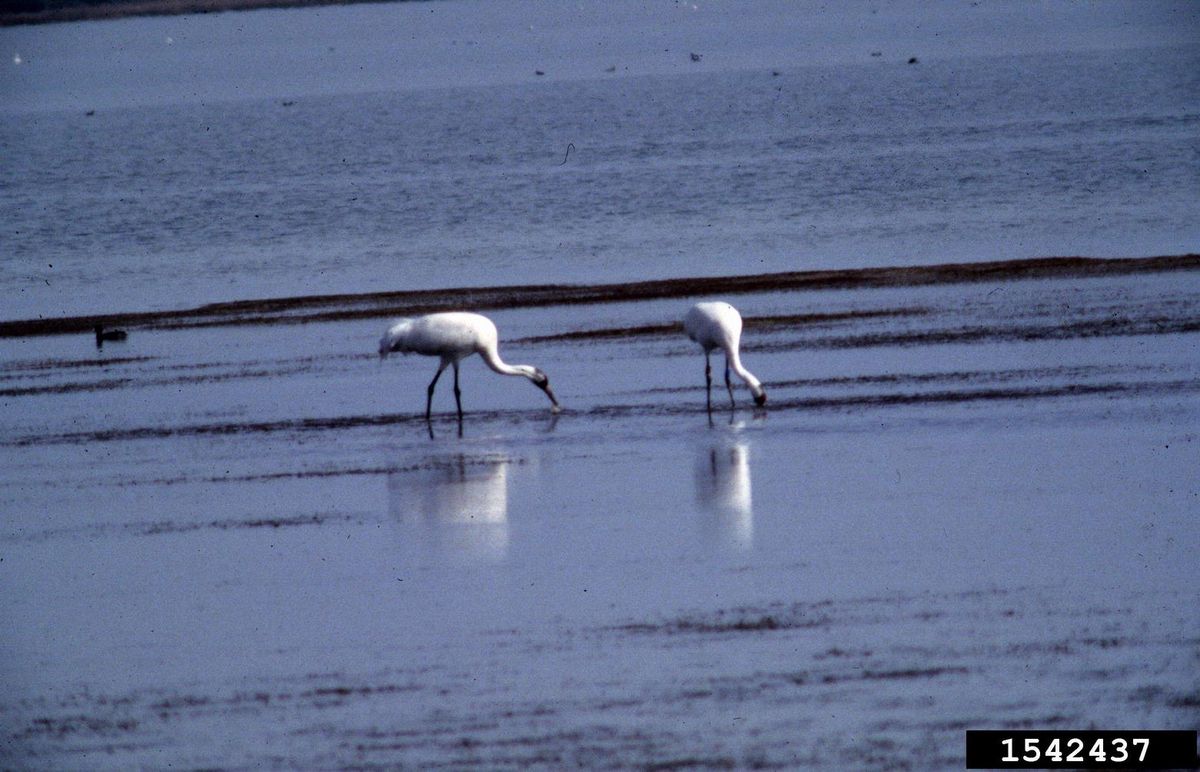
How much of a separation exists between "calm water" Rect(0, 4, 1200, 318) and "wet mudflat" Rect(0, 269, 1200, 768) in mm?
12519

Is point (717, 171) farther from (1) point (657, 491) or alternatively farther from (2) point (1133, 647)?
(2) point (1133, 647)

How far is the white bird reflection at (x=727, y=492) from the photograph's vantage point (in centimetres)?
1437

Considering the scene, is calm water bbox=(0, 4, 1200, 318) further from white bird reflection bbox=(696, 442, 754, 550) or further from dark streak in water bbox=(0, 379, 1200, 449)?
white bird reflection bbox=(696, 442, 754, 550)

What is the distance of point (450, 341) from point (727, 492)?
229 inches

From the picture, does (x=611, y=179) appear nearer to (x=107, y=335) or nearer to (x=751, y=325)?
(x=107, y=335)

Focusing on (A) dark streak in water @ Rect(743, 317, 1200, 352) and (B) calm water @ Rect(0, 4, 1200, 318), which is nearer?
(A) dark streak in water @ Rect(743, 317, 1200, 352)

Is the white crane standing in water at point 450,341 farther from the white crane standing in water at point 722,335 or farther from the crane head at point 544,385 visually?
the white crane standing in water at point 722,335

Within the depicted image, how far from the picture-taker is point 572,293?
3184 centimetres

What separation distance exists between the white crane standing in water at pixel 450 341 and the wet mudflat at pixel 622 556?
0.43 m

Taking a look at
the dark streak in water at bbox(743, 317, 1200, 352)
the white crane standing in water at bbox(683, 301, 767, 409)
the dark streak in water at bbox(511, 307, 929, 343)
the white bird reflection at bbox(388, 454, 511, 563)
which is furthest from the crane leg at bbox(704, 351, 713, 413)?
the dark streak in water at bbox(511, 307, 929, 343)

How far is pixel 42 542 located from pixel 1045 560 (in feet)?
24.9

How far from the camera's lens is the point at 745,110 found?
7562cm

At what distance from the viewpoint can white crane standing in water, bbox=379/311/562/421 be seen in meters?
21.0

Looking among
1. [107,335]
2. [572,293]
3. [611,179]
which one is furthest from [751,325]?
[611,179]
